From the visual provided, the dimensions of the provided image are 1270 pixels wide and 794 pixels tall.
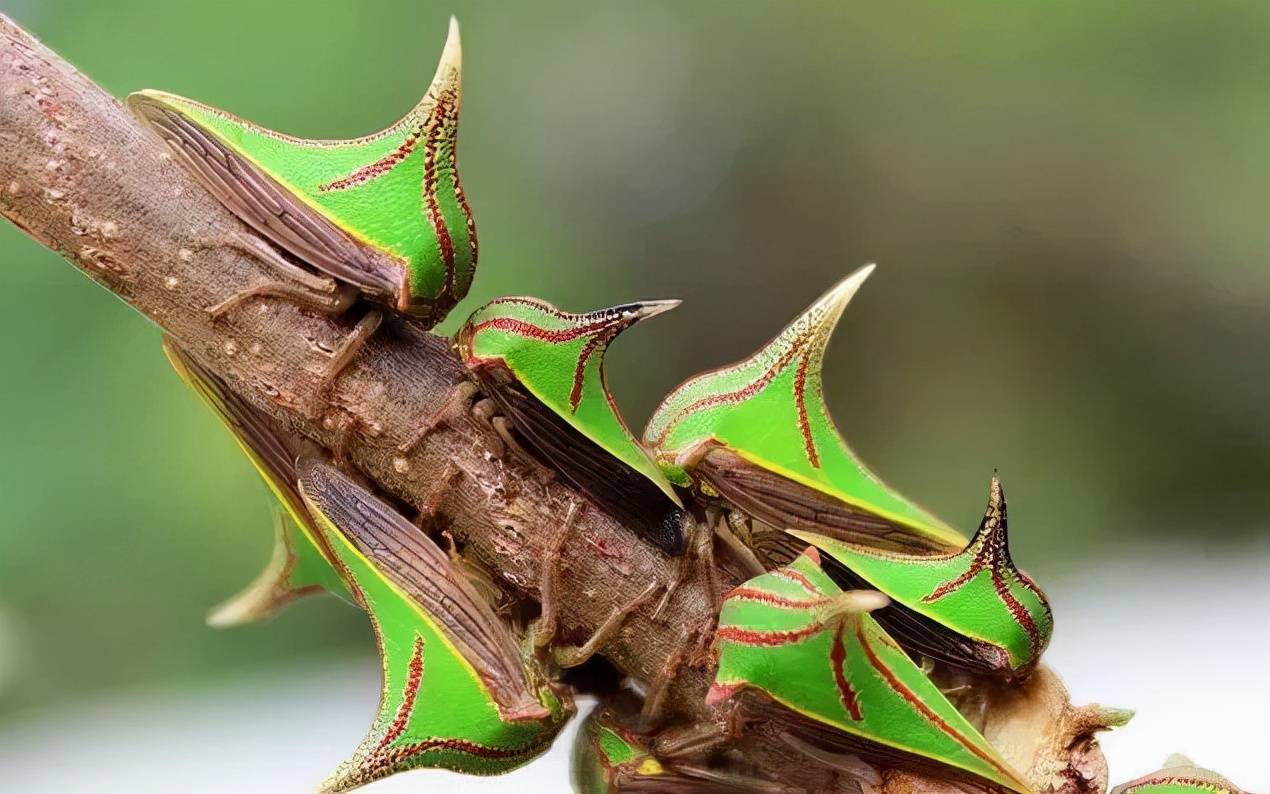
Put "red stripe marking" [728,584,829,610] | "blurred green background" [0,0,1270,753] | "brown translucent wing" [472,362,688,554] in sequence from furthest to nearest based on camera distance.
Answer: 1. "blurred green background" [0,0,1270,753]
2. "brown translucent wing" [472,362,688,554]
3. "red stripe marking" [728,584,829,610]

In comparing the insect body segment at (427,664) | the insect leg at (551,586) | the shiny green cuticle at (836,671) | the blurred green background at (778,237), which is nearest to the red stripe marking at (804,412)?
the shiny green cuticle at (836,671)

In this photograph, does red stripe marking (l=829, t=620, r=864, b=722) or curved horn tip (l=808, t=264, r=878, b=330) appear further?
curved horn tip (l=808, t=264, r=878, b=330)

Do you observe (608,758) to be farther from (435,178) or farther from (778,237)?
(778,237)

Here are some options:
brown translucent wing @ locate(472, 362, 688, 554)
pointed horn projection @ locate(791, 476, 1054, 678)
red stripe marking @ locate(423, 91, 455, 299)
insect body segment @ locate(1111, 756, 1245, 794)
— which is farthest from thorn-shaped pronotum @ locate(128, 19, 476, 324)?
insect body segment @ locate(1111, 756, 1245, 794)

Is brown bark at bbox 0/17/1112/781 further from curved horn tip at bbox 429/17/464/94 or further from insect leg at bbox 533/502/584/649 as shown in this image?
curved horn tip at bbox 429/17/464/94

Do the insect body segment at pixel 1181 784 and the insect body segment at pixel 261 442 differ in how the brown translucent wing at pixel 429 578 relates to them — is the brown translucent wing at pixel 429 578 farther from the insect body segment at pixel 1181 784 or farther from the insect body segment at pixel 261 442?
the insect body segment at pixel 1181 784

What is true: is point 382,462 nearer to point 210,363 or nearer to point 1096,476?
point 210,363

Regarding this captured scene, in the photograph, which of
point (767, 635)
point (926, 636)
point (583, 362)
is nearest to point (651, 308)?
point (583, 362)
